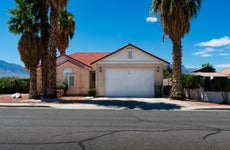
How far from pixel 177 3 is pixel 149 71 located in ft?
24.1

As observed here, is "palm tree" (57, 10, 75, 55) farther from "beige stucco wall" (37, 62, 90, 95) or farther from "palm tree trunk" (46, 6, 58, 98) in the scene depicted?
"palm tree trunk" (46, 6, 58, 98)

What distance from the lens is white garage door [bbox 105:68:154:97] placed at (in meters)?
28.2

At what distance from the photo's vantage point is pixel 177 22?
2323 centimetres

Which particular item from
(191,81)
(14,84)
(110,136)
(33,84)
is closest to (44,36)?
(33,84)

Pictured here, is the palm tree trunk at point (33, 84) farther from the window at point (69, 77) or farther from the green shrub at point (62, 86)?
the window at point (69, 77)

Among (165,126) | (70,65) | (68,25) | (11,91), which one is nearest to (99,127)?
(165,126)

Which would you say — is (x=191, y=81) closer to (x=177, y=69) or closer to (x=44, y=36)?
(x=177, y=69)

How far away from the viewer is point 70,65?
99.1 feet

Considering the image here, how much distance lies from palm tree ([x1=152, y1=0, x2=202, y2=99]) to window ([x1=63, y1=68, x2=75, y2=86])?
1093cm

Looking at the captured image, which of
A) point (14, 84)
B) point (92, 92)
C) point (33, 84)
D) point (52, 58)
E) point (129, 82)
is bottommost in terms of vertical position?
point (92, 92)

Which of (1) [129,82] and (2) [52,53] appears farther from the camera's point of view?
(1) [129,82]

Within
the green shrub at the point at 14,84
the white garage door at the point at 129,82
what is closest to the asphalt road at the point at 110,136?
the white garage door at the point at 129,82

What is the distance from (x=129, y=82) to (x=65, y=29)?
51.1 feet

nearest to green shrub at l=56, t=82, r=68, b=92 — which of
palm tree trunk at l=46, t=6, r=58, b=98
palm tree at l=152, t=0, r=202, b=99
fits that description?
palm tree trunk at l=46, t=6, r=58, b=98
